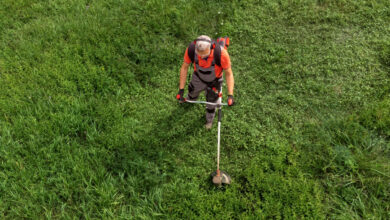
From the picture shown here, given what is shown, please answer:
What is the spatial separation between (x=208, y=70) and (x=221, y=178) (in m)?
1.93

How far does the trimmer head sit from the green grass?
0.14 m

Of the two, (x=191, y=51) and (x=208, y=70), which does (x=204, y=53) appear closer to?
(x=191, y=51)

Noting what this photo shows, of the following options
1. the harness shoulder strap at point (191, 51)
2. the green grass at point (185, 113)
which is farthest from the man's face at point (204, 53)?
the green grass at point (185, 113)

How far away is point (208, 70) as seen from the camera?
13.5 feet

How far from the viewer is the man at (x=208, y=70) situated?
3.69 metres

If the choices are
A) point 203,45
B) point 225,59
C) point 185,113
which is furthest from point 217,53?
point 185,113

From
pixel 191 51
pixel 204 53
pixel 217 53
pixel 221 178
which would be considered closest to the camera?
pixel 204 53

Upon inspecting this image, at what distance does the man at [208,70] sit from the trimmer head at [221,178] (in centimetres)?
122

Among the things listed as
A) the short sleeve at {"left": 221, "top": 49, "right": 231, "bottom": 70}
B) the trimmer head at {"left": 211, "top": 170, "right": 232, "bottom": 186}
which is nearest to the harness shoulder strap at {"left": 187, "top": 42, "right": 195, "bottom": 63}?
the short sleeve at {"left": 221, "top": 49, "right": 231, "bottom": 70}

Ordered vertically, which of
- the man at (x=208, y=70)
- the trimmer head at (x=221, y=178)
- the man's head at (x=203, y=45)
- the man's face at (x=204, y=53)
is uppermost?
the man's head at (x=203, y=45)

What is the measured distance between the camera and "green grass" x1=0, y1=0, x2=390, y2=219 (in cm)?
430

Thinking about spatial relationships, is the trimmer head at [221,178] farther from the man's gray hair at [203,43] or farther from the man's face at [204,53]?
the man's gray hair at [203,43]

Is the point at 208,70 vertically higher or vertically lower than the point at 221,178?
higher

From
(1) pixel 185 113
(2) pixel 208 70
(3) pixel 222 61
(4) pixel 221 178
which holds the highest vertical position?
(3) pixel 222 61
